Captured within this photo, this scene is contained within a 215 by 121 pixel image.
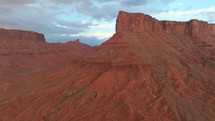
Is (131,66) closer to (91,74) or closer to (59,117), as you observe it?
(91,74)

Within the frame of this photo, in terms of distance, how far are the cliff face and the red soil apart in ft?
1.13

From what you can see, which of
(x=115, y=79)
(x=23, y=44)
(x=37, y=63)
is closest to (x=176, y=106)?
(x=115, y=79)

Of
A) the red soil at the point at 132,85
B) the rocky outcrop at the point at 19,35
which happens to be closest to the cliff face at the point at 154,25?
the red soil at the point at 132,85

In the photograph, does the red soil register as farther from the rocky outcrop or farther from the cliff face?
the rocky outcrop

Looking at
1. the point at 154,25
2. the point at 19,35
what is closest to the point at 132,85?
the point at 154,25

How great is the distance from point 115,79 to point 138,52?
11.1 metres

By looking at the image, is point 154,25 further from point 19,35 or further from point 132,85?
point 19,35

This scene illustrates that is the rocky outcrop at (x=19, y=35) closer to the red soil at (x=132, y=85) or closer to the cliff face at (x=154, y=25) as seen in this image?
→ the red soil at (x=132, y=85)

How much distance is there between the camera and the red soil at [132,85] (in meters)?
29.8

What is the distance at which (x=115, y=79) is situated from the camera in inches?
1526

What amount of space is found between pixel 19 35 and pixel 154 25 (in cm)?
7977

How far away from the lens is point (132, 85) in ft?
120

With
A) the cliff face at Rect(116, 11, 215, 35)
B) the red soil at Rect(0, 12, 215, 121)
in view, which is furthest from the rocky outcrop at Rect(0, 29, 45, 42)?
the cliff face at Rect(116, 11, 215, 35)

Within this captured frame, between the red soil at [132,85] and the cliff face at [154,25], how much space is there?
34 centimetres
